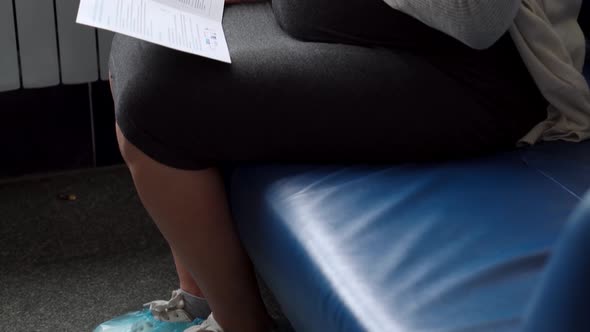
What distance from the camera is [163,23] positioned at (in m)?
1.02

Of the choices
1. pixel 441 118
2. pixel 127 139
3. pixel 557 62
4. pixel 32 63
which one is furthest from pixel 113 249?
pixel 557 62

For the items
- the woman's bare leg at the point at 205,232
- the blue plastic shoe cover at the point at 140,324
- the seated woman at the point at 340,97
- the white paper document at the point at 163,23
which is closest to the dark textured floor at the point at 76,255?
the blue plastic shoe cover at the point at 140,324

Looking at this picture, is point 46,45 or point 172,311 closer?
point 172,311

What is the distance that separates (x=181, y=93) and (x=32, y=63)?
719 millimetres

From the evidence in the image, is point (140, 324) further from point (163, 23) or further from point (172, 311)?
point (163, 23)

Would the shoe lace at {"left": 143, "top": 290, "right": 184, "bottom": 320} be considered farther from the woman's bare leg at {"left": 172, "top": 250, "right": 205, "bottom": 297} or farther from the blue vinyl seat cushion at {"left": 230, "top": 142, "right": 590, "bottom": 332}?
the blue vinyl seat cushion at {"left": 230, "top": 142, "right": 590, "bottom": 332}

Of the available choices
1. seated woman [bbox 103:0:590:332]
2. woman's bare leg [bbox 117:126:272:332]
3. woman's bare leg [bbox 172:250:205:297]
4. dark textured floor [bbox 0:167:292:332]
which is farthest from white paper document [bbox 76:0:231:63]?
dark textured floor [bbox 0:167:292:332]

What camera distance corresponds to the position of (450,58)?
41.1 inches

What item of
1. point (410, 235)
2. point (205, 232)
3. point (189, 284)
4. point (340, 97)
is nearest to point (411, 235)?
point (410, 235)

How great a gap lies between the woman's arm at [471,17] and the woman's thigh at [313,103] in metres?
0.08

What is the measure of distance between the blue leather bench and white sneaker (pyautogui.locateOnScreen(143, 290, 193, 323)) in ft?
0.75

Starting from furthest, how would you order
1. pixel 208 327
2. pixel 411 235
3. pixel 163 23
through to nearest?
pixel 208 327, pixel 163 23, pixel 411 235

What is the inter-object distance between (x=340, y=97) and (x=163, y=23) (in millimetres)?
234

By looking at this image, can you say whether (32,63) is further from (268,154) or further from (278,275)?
(278,275)
